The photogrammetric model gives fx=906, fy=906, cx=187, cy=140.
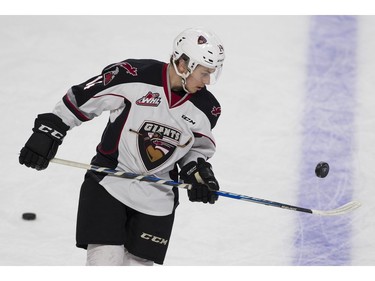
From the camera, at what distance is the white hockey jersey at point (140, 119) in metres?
3.34

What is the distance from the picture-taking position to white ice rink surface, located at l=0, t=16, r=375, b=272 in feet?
14.0

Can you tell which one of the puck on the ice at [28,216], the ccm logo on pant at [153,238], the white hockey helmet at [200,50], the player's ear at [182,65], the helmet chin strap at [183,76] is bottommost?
the puck on the ice at [28,216]

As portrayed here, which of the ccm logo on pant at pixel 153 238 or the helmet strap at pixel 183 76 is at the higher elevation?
the helmet strap at pixel 183 76

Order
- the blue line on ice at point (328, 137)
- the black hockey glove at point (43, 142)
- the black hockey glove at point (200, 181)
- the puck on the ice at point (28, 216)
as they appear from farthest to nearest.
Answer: the blue line on ice at point (328, 137) < the puck on the ice at point (28, 216) < the black hockey glove at point (200, 181) < the black hockey glove at point (43, 142)

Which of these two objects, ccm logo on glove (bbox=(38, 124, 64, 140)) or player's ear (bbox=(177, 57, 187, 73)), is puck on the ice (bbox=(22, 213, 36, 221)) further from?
player's ear (bbox=(177, 57, 187, 73))

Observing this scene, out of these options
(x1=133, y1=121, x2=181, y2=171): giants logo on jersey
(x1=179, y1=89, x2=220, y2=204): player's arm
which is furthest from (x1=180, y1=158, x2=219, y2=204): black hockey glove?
(x1=133, y1=121, x2=181, y2=171): giants logo on jersey

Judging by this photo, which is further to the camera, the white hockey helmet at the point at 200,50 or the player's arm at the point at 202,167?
the player's arm at the point at 202,167

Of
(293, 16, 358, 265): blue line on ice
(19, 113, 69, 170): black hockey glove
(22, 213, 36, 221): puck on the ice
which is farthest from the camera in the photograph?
(293, 16, 358, 265): blue line on ice

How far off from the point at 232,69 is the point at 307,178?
0.80 meters

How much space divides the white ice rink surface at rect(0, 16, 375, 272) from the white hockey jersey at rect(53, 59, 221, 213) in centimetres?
86

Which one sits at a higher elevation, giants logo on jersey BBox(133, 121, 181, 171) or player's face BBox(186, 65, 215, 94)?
player's face BBox(186, 65, 215, 94)

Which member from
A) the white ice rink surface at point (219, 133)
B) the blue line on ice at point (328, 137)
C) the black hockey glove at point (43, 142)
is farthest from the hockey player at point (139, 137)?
the blue line on ice at point (328, 137)

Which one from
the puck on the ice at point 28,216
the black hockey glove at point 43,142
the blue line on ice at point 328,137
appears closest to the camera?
the black hockey glove at point 43,142

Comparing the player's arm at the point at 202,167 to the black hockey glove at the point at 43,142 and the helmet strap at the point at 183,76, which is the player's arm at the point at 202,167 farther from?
the black hockey glove at the point at 43,142
